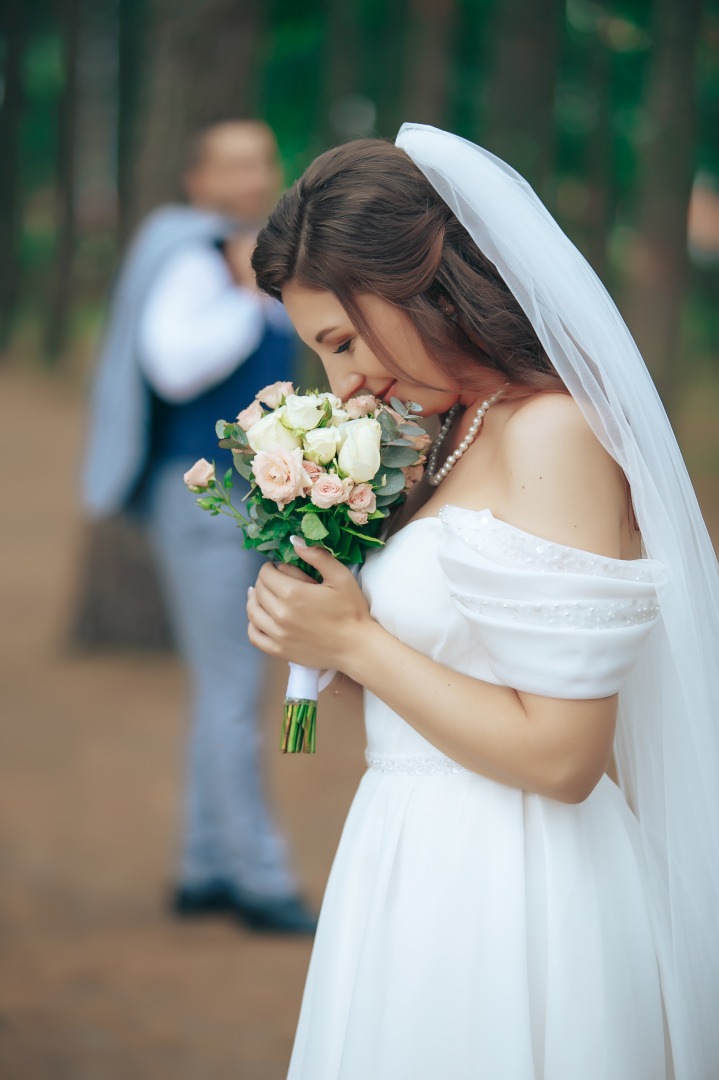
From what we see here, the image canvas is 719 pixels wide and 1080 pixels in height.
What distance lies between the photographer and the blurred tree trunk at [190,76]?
6.78 metres

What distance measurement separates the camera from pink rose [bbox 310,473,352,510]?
5.55 feet

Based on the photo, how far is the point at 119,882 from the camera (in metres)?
4.43

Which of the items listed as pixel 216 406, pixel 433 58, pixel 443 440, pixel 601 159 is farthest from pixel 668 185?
pixel 443 440

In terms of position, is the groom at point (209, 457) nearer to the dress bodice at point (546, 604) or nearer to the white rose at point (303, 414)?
the white rose at point (303, 414)

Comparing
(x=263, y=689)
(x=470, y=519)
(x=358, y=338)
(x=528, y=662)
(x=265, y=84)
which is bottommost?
(x=263, y=689)

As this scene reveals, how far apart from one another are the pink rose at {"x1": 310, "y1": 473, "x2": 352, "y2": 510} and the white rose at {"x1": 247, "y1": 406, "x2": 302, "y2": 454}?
112 millimetres

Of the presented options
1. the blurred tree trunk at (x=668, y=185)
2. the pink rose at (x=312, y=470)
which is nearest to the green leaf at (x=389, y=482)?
the pink rose at (x=312, y=470)

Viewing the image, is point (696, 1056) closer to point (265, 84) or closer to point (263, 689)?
point (263, 689)

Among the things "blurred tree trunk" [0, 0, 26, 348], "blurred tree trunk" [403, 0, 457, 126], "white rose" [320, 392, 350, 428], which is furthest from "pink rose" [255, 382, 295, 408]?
"blurred tree trunk" [0, 0, 26, 348]

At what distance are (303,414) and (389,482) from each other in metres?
0.19

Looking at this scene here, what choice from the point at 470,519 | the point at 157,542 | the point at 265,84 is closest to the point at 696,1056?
the point at 470,519

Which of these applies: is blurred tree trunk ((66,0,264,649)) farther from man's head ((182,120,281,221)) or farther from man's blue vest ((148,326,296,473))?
man's blue vest ((148,326,296,473))

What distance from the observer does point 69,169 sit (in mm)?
18859

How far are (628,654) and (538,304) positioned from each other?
59cm
